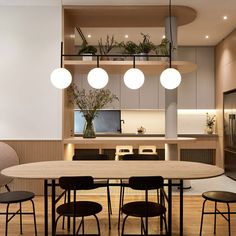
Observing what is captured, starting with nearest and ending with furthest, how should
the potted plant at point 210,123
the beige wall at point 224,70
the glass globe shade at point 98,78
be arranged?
the glass globe shade at point 98,78
the beige wall at point 224,70
the potted plant at point 210,123

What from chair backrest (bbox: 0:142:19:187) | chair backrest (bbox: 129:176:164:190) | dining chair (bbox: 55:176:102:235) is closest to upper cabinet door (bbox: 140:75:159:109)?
chair backrest (bbox: 0:142:19:187)

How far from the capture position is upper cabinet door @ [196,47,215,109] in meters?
7.60

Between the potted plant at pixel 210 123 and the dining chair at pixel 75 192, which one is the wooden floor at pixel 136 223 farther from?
the potted plant at pixel 210 123

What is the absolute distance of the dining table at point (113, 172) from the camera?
2.65 meters

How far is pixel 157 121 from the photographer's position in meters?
8.02

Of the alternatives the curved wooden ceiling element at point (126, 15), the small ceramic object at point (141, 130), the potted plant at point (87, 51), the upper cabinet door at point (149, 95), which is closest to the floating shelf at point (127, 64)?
the potted plant at point (87, 51)

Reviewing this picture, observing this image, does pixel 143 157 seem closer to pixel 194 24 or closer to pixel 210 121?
pixel 194 24

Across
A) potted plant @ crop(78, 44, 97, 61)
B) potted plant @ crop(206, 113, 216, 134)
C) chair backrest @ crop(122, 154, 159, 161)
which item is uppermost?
potted plant @ crop(78, 44, 97, 61)

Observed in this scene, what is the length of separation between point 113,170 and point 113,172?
104mm

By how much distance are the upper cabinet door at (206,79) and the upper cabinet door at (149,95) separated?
3.51 feet

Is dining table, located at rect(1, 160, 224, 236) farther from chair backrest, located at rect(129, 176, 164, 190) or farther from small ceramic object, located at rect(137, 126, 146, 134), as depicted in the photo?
small ceramic object, located at rect(137, 126, 146, 134)

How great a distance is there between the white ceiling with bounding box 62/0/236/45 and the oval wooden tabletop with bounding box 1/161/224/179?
2.65m

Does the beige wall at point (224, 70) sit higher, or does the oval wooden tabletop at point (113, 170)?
the beige wall at point (224, 70)

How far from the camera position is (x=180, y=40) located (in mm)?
7121
